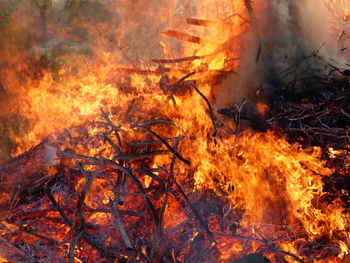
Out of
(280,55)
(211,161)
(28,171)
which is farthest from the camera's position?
(28,171)

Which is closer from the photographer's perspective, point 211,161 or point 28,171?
point 211,161

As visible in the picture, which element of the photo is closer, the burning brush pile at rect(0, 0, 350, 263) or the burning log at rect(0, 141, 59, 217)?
the burning brush pile at rect(0, 0, 350, 263)

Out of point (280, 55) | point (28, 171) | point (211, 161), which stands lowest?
point (28, 171)

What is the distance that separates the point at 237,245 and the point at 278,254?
0.46 meters

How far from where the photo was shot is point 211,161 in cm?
412

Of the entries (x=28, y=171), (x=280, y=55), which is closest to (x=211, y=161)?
(x=280, y=55)

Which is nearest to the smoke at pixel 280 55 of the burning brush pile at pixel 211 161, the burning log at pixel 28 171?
the burning brush pile at pixel 211 161

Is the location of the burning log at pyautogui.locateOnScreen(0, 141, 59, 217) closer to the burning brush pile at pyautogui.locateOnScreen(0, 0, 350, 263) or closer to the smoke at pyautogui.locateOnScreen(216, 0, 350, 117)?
the burning brush pile at pyautogui.locateOnScreen(0, 0, 350, 263)

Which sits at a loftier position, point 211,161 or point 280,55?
point 280,55

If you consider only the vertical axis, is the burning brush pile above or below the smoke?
below

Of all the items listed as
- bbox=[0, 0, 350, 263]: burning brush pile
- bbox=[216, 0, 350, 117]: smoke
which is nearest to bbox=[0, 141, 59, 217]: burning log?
bbox=[0, 0, 350, 263]: burning brush pile

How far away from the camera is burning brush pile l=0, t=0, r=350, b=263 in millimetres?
3314

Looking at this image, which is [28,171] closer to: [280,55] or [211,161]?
[211,161]

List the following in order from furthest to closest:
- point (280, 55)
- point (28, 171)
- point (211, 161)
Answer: point (28, 171), point (280, 55), point (211, 161)
